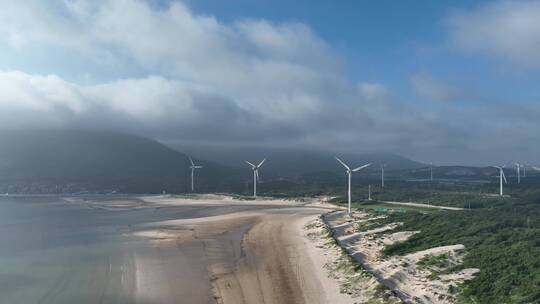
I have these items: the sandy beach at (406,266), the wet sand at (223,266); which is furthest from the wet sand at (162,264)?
the sandy beach at (406,266)

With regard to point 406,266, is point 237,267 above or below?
below

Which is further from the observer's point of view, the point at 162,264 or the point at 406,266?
the point at 162,264

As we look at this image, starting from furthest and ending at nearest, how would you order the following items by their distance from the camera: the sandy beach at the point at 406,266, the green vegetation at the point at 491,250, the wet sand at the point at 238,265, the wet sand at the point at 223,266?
the wet sand at the point at 223,266, the wet sand at the point at 238,265, the sandy beach at the point at 406,266, the green vegetation at the point at 491,250

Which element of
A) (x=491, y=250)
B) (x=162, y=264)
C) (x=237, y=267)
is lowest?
(x=162, y=264)

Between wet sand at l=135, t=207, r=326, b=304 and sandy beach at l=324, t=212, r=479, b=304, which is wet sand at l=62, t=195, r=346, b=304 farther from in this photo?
sandy beach at l=324, t=212, r=479, b=304

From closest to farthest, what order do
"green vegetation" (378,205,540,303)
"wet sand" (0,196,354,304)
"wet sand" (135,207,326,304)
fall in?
"green vegetation" (378,205,540,303) < "wet sand" (135,207,326,304) < "wet sand" (0,196,354,304)

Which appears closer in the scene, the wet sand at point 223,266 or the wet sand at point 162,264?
the wet sand at point 223,266

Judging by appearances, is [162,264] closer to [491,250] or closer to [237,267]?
[237,267]

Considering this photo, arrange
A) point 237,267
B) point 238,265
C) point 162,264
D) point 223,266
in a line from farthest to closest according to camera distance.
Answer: point 162,264, point 238,265, point 223,266, point 237,267

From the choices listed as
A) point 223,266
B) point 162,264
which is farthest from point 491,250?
point 162,264

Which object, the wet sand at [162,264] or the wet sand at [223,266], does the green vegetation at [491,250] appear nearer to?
the wet sand at [223,266]

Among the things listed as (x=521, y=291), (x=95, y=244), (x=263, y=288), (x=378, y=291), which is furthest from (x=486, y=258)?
(x=95, y=244)

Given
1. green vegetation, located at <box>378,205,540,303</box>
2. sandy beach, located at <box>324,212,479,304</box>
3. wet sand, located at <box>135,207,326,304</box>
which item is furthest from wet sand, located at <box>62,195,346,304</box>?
green vegetation, located at <box>378,205,540,303</box>
